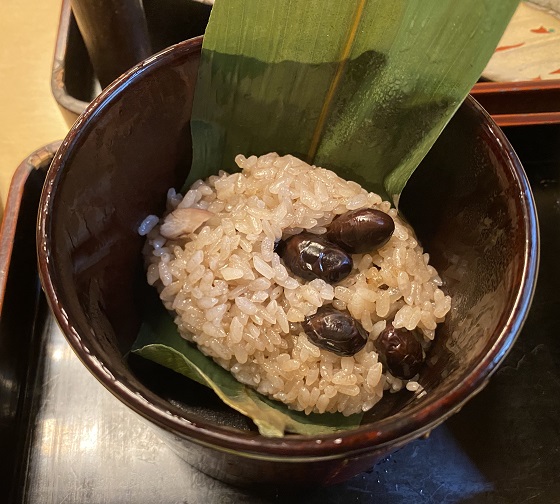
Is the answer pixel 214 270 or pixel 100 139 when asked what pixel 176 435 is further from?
pixel 100 139

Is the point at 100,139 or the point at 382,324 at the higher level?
the point at 100,139

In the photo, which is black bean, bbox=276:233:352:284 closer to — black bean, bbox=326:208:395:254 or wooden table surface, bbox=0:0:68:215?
black bean, bbox=326:208:395:254

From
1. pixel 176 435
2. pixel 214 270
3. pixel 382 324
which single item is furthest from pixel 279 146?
pixel 176 435

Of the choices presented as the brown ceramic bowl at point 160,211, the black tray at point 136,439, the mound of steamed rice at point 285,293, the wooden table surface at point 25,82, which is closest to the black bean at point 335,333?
the mound of steamed rice at point 285,293

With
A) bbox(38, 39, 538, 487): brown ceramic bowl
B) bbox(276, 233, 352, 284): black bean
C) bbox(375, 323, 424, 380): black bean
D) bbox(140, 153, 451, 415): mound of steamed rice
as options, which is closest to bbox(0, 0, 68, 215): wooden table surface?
bbox(38, 39, 538, 487): brown ceramic bowl

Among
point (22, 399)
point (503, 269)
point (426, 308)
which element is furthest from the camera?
point (22, 399)

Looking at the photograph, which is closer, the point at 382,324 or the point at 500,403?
the point at 382,324

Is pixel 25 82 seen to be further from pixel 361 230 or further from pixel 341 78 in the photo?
pixel 361 230

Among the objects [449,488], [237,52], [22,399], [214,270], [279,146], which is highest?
[237,52]
